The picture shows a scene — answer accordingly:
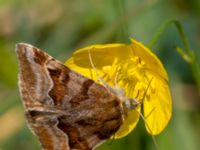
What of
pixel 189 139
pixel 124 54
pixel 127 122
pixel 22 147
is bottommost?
pixel 189 139

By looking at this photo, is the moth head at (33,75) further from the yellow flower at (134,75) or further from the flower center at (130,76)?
the flower center at (130,76)

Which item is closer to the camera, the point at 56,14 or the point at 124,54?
the point at 124,54

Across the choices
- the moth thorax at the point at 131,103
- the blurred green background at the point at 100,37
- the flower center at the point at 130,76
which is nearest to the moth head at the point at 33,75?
the moth thorax at the point at 131,103

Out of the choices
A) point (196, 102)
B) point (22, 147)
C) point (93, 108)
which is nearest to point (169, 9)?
point (196, 102)

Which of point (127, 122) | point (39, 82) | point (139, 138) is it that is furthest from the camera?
point (139, 138)

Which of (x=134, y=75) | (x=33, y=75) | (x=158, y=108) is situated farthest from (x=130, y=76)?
(x=33, y=75)

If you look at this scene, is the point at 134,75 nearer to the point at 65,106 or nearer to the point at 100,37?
the point at 65,106

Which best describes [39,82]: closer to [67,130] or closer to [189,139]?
[67,130]
